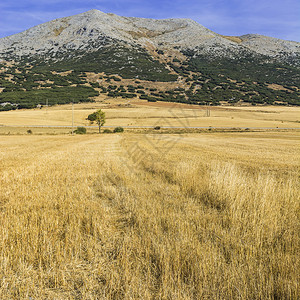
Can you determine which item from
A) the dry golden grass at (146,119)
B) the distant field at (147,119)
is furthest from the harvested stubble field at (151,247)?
the dry golden grass at (146,119)

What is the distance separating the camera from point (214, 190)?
7.41 metres

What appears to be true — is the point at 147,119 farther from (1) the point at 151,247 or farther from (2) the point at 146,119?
(1) the point at 151,247

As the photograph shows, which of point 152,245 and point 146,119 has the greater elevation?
point 146,119

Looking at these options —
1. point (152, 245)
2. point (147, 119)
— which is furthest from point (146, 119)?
point (152, 245)

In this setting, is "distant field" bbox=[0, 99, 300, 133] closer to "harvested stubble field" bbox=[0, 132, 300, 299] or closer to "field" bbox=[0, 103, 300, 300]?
"field" bbox=[0, 103, 300, 300]

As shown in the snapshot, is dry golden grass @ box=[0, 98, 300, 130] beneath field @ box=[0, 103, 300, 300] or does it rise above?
above

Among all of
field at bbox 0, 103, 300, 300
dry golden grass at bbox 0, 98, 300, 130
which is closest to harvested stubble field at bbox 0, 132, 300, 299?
field at bbox 0, 103, 300, 300

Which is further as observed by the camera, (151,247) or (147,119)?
(147,119)

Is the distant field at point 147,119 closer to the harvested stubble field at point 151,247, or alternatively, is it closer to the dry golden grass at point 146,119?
the dry golden grass at point 146,119

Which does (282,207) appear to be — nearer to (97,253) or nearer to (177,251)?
(177,251)

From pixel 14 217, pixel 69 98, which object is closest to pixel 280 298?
pixel 14 217

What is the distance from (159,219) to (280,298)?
295 cm

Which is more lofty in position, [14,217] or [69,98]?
[69,98]

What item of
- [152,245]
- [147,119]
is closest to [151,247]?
[152,245]
